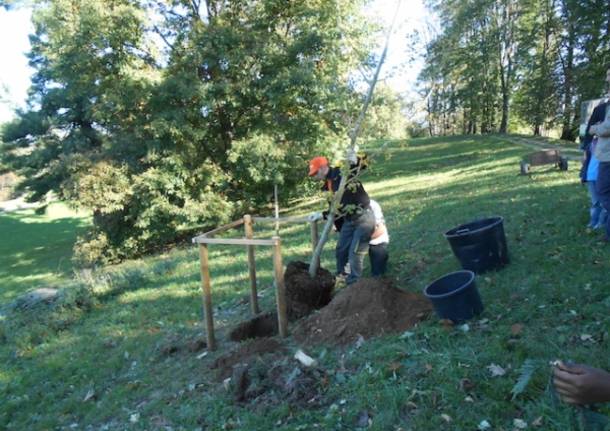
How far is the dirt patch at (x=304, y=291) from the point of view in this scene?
5.47 metres

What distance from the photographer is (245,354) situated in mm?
4621

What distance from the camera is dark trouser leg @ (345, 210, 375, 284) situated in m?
5.68

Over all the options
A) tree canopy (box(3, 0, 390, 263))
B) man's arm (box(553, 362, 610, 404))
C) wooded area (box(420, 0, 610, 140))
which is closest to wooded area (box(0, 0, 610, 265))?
tree canopy (box(3, 0, 390, 263))

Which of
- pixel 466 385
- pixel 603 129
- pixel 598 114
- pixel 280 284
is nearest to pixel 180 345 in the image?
pixel 280 284

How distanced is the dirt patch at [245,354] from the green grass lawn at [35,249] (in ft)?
29.6

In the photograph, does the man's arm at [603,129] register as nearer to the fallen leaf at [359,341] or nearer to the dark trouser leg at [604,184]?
the dark trouser leg at [604,184]

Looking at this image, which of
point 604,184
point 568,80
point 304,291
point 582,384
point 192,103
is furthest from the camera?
point 568,80

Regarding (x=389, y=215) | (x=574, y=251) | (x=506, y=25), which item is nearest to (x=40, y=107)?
(x=389, y=215)

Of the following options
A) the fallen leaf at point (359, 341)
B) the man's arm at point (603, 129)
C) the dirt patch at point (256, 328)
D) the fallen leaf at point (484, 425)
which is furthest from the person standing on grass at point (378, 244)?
the fallen leaf at point (484, 425)

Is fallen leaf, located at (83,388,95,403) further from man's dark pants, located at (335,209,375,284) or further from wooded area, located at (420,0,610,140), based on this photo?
wooded area, located at (420,0,610,140)

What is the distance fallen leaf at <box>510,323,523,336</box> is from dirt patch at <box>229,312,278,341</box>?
8.76 feet

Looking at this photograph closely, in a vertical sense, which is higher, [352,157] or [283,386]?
[352,157]

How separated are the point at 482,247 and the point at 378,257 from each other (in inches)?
53.4

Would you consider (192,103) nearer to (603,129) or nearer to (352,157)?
(352,157)
